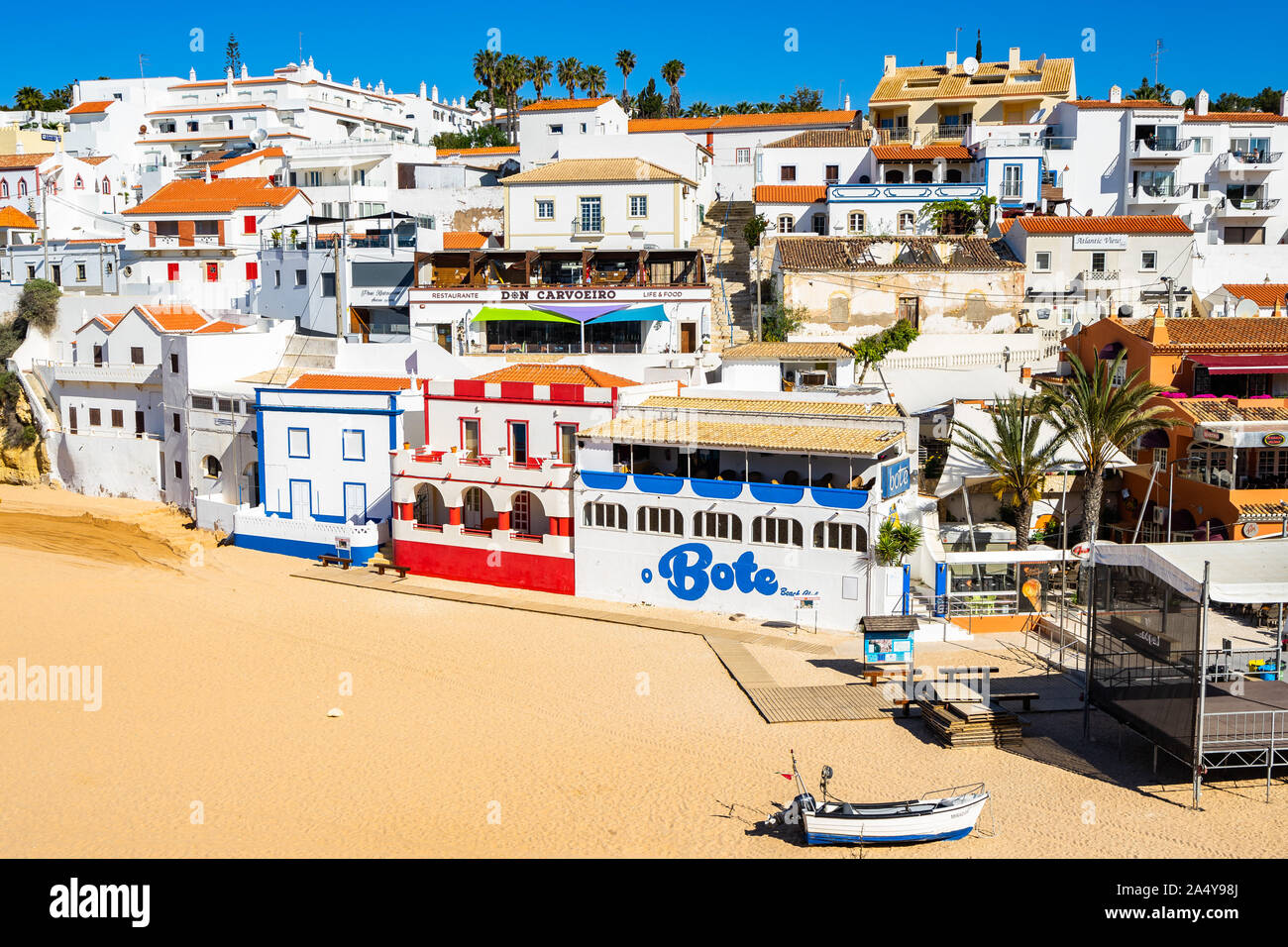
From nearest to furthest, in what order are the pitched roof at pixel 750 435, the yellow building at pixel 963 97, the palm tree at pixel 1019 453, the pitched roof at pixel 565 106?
the pitched roof at pixel 750 435 → the palm tree at pixel 1019 453 → the yellow building at pixel 963 97 → the pitched roof at pixel 565 106

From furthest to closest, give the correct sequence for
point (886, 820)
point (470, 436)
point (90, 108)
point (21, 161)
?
point (90, 108) < point (21, 161) < point (470, 436) < point (886, 820)

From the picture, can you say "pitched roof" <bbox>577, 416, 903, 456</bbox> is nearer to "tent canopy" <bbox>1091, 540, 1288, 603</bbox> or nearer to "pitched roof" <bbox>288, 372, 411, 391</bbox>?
"tent canopy" <bbox>1091, 540, 1288, 603</bbox>

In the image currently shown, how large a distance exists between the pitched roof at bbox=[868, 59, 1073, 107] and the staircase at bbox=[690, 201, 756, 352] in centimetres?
1135

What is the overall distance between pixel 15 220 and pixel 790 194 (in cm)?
4020

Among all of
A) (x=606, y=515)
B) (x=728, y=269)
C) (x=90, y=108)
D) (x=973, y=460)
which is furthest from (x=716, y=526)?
(x=90, y=108)

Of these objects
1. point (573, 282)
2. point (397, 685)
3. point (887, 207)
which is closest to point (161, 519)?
point (573, 282)

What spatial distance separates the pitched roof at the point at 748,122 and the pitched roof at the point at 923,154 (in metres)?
9.47

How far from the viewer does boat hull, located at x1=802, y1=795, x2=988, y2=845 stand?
769 inches

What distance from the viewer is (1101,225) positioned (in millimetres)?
48906

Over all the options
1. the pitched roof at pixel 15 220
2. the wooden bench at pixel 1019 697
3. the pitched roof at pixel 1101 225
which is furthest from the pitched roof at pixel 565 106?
the wooden bench at pixel 1019 697

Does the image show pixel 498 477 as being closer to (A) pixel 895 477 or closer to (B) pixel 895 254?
(A) pixel 895 477

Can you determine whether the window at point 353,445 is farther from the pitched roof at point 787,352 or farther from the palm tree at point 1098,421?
the palm tree at point 1098,421

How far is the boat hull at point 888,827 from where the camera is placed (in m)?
19.5

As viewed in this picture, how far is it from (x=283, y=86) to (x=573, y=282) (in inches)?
1733
